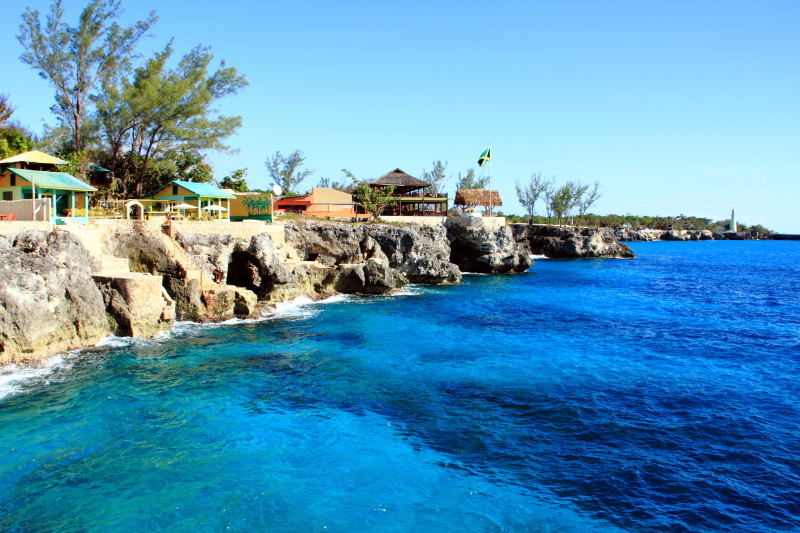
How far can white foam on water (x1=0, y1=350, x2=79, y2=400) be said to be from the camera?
59.2 ft

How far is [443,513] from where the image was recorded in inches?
461

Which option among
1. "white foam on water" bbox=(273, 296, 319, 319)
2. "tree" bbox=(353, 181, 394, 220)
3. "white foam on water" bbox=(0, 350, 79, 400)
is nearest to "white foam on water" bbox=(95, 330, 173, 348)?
"white foam on water" bbox=(0, 350, 79, 400)

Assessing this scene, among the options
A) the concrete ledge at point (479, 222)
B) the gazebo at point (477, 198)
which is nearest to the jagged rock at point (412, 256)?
the concrete ledge at point (479, 222)

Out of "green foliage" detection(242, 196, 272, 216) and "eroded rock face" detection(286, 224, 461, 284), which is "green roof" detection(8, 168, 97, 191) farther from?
"eroded rock face" detection(286, 224, 461, 284)

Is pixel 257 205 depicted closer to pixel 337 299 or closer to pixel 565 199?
pixel 337 299

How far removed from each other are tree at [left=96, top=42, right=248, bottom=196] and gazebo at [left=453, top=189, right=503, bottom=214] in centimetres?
3596

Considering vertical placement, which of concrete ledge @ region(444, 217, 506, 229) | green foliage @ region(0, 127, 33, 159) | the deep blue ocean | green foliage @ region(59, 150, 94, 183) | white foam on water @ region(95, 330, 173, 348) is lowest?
the deep blue ocean

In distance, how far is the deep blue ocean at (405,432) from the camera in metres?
11.7

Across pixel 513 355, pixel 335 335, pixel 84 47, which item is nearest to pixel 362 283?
pixel 335 335

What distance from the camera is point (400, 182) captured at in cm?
6838

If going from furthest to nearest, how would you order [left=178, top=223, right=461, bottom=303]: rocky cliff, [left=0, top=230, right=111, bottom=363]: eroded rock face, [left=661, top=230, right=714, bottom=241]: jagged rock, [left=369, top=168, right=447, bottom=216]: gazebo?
[left=661, top=230, right=714, bottom=241]: jagged rock → [left=369, top=168, right=447, bottom=216]: gazebo → [left=178, top=223, right=461, bottom=303]: rocky cliff → [left=0, top=230, right=111, bottom=363]: eroded rock face

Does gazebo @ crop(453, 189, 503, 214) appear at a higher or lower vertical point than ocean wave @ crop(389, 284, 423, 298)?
higher

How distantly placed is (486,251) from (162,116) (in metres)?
35.4

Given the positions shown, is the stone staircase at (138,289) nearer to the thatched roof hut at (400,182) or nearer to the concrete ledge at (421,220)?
the concrete ledge at (421,220)
